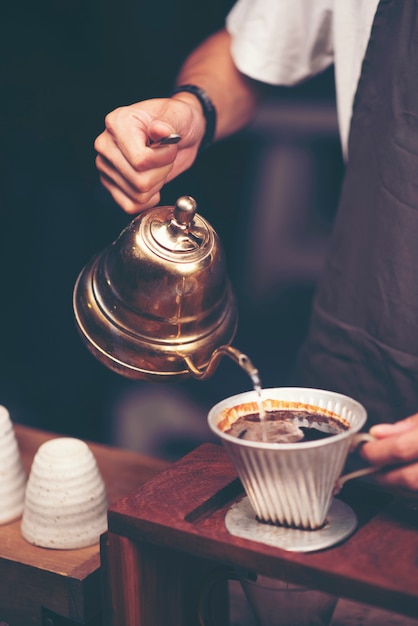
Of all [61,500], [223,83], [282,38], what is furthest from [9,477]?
[282,38]

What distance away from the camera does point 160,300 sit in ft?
3.72

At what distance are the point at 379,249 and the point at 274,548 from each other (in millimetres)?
767

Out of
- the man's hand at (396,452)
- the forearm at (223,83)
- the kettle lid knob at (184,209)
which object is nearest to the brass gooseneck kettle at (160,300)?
the kettle lid knob at (184,209)

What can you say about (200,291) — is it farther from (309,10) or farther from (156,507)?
(309,10)

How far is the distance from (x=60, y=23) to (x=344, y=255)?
2015mm

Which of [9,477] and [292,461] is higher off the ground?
[292,461]

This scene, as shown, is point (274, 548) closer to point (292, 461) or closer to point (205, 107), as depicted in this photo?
point (292, 461)

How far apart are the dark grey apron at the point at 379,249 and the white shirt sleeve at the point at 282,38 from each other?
0.27 meters

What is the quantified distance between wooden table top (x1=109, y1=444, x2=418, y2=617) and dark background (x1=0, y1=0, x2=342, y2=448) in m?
2.10

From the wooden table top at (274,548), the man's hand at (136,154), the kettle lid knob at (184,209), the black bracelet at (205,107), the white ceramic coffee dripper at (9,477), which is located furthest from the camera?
the black bracelet at (205,107)

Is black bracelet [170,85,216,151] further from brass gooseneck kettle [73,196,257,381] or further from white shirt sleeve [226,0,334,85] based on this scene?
brass gooseneck kettle [73,196,257,381]

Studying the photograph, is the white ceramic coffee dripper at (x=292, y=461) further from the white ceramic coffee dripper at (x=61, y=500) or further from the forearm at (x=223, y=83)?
the forearm at (x=223, y=83)

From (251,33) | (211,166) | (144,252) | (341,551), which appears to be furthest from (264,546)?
(211,166)

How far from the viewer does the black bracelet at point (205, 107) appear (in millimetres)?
1659
